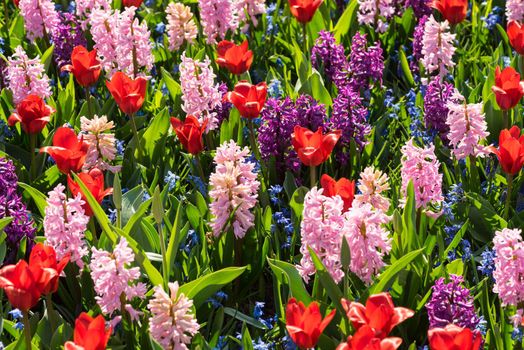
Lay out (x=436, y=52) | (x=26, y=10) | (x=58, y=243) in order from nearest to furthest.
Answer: (x=58, y=243) < (x=436, y=52) < (x=26, y=10)

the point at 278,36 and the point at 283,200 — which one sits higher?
the point at 278,36

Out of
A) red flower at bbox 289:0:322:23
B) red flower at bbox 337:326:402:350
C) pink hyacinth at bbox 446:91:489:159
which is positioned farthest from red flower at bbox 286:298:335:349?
red flower at bbox 289:0:322:23

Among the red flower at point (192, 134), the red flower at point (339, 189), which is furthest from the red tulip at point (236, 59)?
the red flower at point (339, 189)

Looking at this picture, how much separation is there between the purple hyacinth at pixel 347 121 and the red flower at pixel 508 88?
620 mm

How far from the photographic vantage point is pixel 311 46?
18.9ft

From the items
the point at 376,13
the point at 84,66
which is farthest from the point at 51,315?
the point at 376,13

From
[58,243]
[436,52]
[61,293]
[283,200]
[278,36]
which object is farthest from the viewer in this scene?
[278,36]

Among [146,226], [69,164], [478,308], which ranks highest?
[69,164]

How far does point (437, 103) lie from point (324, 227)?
156cm

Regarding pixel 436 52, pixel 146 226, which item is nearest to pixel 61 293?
pixel 146 226

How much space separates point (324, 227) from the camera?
→ 3.20 metres

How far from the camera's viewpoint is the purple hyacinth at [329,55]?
16.7ft

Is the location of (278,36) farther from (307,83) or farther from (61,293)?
(61,293)

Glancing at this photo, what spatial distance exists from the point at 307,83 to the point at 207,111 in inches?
27.4
